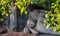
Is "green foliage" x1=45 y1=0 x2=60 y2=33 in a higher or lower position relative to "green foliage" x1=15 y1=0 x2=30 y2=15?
lower

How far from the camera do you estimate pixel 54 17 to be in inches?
79.7

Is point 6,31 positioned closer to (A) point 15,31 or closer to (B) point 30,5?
(A) point 15,31

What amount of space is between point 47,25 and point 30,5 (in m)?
0.32

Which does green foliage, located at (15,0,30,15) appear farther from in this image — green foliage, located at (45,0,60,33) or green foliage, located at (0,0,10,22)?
green foliage, located at (45,0,60,33)

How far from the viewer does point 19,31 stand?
2250mm

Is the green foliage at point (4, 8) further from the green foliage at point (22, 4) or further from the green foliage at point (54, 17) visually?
the green foliage at point (54, 17)

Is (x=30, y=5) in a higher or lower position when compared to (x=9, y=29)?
higher

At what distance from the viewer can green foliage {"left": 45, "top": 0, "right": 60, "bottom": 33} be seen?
77.5 inches

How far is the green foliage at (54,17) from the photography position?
6.46 feet

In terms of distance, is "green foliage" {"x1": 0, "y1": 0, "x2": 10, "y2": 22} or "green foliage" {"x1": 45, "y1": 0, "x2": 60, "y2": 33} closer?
"green foliage" {"x1": 45, "y1": 0, "x2": 60, "y2": 33}

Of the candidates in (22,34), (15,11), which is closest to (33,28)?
(22,34)

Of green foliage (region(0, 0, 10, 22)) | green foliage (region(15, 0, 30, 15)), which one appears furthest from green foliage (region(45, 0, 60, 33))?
green foliage (region(0, 0, 10, 22))

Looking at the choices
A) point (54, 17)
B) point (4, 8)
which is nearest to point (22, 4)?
point (4, 8)

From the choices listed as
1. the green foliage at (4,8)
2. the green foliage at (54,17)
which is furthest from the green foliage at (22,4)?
the green foliage at (54,17)
